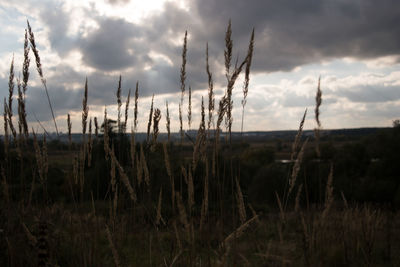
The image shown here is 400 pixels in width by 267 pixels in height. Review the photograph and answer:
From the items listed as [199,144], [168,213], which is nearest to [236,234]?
[199,144]

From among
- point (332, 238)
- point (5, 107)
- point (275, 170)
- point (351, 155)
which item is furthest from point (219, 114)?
point (351, 155)

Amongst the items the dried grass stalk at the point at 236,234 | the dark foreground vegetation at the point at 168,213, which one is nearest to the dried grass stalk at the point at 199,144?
the dark foreground vegetation at the point at 168,213

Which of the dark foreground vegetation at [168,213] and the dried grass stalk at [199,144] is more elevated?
the dried grass stalk at [199,144]

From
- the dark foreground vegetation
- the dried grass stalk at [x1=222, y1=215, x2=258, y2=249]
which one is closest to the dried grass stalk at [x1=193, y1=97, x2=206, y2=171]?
the dark foreground vegetation

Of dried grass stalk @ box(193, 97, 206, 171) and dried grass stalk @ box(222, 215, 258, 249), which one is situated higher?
dried grass stalk @ box(193, 97, 206, 171)

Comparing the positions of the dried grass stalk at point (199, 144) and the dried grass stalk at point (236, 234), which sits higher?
the dried grass stalk at point (199, 144)

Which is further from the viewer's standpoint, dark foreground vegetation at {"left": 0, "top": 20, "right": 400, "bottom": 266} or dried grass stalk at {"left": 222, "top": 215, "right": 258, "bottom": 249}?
dark foreground vegetation at {"left": 0, "top": 20, "right": 400, "bottom": 266}

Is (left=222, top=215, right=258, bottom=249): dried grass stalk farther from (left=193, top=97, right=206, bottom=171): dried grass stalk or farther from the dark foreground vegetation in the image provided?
(left=193, top=97, right=206, bottom=171): dried grass stalk

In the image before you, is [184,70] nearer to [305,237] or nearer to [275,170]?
[305,237]

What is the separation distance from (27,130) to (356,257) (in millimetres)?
3474

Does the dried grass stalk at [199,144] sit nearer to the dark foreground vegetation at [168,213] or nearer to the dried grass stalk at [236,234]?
the dark foreground vegetation at [168,213]

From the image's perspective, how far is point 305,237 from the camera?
61.7 inches

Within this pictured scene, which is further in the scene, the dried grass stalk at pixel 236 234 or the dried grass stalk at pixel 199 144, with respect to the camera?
the dried grass stalk at pixel 199 144

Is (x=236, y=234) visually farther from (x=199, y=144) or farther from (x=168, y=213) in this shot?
(x=168, y=213)
